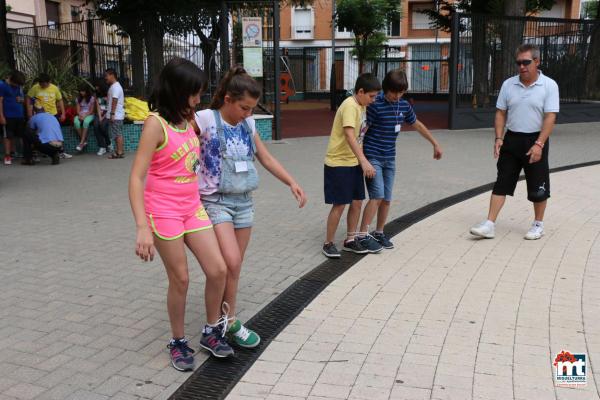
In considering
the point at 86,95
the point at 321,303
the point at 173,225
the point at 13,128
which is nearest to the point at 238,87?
the point at 173,225

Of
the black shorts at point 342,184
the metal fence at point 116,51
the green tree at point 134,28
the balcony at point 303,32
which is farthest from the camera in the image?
the balcony at point 303,32

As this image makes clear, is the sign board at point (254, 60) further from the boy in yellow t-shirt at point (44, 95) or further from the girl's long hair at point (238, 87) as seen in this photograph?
the girl's long hair at point (238, 87)

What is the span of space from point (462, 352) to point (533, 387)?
479mm

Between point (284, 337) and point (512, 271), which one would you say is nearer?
point (284, 337)

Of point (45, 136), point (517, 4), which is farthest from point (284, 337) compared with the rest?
point (517, 4)

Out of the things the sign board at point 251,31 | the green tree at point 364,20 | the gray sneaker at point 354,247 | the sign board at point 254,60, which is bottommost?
the gray sneaker at point 354,247

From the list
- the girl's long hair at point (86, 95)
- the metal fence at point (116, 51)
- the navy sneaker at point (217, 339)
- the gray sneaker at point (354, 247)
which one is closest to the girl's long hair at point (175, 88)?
the navy sneaker at point (217, 339)

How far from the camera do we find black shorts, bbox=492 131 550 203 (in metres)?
5.73

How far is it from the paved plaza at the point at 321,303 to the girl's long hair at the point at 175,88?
4.62ft

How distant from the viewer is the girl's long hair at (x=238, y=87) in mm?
3273

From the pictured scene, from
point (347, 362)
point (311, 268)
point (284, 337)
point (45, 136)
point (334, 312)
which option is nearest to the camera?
point (347, 362)

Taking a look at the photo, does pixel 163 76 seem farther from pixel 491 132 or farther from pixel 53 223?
pixel 491 132

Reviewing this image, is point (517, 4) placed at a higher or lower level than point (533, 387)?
higher

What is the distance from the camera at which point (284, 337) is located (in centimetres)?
376
